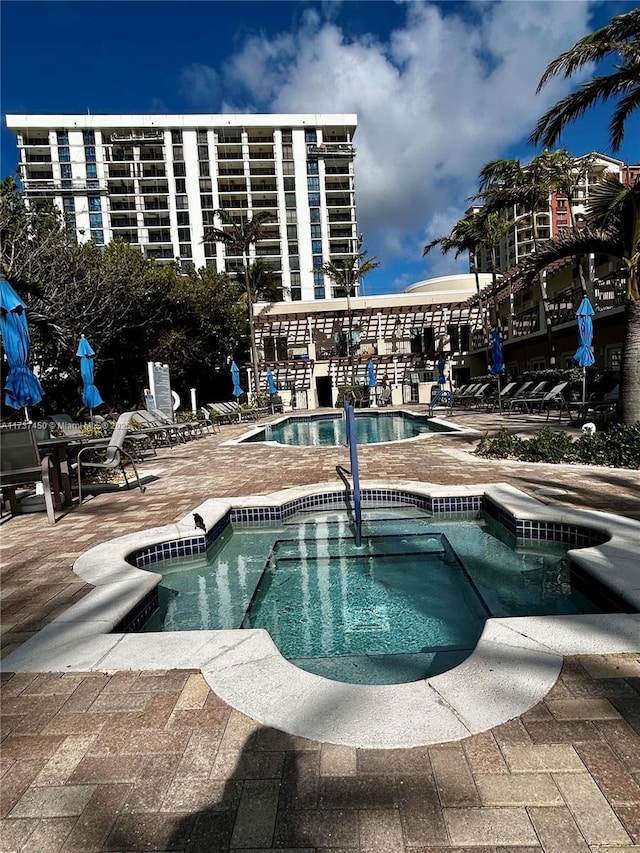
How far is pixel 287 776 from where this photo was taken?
1552mm

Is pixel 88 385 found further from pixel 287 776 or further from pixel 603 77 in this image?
pixel 603 77

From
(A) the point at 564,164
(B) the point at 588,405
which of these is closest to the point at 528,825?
(B) the point at 588,405

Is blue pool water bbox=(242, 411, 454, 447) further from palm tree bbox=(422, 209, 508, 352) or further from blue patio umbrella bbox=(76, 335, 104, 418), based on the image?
palm tree bbox=(422, 209, 508, 352)

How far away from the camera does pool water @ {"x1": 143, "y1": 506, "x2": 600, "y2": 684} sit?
9.89ft

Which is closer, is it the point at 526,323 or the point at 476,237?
the point at 476,237

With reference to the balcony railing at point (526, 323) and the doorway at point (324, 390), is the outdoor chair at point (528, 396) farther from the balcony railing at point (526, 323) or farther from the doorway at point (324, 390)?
the doorway at point (324, 390)

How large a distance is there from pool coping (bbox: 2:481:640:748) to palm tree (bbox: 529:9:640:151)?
26.3 ft

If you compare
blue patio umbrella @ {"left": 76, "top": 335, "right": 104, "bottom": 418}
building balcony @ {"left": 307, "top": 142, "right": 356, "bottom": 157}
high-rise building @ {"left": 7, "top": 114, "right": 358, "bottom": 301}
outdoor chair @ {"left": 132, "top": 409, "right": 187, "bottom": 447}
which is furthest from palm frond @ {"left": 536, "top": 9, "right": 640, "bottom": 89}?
building balcony @ {"left": 307, "top": 142, "right": 356, "bottom": 157}

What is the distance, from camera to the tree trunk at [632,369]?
755cm

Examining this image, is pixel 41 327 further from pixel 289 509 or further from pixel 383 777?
pixel 383 777

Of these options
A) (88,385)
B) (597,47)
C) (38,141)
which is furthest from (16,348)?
(38,141)

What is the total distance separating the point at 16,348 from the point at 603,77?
10207 mm

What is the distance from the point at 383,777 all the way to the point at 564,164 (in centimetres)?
2630

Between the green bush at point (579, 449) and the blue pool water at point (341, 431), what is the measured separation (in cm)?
436
